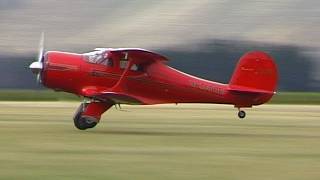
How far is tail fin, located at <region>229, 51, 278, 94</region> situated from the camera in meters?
24.8

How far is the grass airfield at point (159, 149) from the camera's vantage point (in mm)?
13023

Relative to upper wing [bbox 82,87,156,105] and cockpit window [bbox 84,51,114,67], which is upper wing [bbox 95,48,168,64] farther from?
upper wing [bbox 82,87,156,105]

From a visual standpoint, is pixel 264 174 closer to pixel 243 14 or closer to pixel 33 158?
pixel 33 158

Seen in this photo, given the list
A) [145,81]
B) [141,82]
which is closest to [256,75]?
[145,81]

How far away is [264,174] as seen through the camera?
42.6 feet

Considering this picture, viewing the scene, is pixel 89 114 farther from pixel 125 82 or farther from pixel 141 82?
pixel 141 82

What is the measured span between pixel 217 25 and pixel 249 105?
154m

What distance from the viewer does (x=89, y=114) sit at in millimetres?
23078

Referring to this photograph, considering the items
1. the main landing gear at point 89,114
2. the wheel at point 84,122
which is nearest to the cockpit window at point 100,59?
the main landing gear at point 89,114

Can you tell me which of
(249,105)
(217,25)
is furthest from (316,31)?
(249,105)

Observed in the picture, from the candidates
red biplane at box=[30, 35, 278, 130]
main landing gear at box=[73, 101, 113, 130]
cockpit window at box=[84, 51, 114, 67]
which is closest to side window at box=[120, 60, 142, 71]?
red biplane at box=[30, 35, 278, 130]

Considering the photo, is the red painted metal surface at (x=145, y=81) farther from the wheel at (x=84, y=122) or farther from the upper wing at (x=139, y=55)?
the wheel at (x=84, y=122)

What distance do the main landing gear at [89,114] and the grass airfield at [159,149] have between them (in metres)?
0.37

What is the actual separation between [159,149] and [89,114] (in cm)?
645
